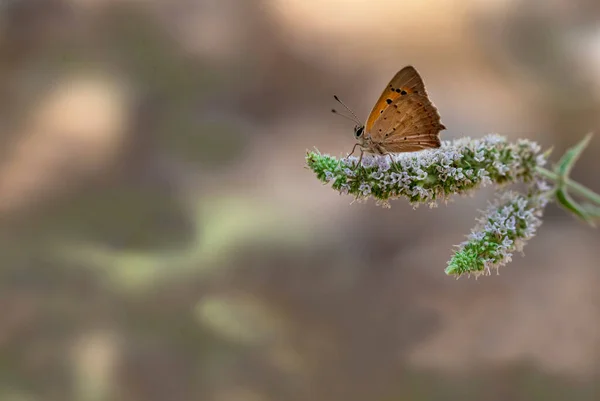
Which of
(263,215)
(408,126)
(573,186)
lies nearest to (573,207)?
(573,186)

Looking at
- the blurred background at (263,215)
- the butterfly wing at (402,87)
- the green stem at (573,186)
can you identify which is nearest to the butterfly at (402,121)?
the butterfly wing at (402,87)

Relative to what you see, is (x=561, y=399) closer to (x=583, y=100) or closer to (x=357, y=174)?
(x=583, y=100)

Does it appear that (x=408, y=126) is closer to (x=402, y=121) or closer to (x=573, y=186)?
(x=402, y=121)

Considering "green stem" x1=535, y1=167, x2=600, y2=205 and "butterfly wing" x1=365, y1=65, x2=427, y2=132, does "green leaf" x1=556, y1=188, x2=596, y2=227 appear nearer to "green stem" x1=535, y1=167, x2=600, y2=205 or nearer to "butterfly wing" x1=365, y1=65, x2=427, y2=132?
"green stem" x1=535, y1=167, x2=600, y2=205

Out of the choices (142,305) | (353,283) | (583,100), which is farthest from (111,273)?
(583,100)

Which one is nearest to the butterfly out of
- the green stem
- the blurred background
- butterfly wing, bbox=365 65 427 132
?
butterfly wing, bbox=365 65 427 132

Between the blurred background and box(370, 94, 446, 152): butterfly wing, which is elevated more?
the blurred background

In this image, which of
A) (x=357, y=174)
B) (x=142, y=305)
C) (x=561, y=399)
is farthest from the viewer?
(x=142, y=305)

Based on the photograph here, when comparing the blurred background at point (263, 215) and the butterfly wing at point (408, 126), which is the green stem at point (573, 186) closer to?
the butterfly wing at point (408, 126)

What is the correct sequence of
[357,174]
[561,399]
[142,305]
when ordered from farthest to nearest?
[142,305] < [561,399] < [357,174]
